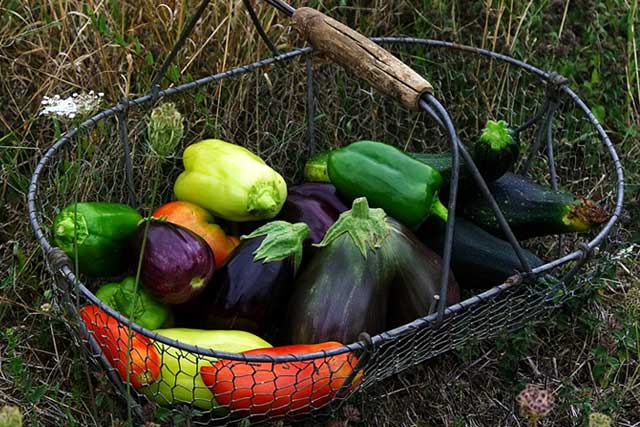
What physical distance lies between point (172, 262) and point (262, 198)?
270mm

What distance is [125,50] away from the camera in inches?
83.2

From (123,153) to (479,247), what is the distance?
74cm

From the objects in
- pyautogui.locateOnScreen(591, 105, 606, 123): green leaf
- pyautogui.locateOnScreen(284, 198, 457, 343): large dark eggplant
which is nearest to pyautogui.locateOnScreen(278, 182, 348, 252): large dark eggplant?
pyautogui.locateOnScreen(284, 198, 457, 343): large dark eggplant

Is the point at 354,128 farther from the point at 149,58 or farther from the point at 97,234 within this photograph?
the point at 97,234

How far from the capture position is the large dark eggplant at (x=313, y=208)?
74.4 inches

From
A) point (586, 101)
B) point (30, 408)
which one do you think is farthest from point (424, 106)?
point (586, 101)

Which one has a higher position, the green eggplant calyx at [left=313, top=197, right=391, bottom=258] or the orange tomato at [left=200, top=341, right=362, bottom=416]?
the green eggplant calyx at [left=313, top=197, right=391, bottom=258]

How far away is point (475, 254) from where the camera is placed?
194cm

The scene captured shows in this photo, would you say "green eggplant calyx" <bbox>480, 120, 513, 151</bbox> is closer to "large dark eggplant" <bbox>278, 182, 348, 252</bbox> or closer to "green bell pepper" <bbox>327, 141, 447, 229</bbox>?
→ "green bell pepper" <bbox>327, 141, 447, 229</bbox>

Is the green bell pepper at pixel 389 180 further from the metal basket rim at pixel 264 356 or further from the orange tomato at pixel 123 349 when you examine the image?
the orange tomato at pixel 123 349

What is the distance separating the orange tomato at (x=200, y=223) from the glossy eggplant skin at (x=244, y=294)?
0.10m

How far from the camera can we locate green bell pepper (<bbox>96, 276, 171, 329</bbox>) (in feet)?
5.66

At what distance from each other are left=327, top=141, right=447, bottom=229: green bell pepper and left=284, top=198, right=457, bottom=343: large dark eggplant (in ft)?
0.35

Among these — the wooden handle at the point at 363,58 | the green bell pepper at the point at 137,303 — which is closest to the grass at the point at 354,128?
the green bell pepper at the point at 137,303
